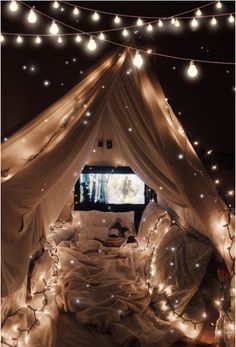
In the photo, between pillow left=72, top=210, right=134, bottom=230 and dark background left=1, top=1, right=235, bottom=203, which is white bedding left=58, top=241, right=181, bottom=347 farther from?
dark background left=1, top=1, right=235, bottom=203

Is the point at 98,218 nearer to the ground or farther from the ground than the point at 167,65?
nearer to the ground

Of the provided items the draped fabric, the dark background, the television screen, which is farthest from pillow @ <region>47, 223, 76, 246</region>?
the dark background

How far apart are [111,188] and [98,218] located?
0.57m

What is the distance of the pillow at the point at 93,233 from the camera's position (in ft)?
13.8

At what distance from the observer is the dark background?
3658 mm

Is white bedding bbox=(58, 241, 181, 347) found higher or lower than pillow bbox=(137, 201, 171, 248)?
lower

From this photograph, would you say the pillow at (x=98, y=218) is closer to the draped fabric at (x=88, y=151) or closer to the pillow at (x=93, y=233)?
the pillow at (x=93, y=233)

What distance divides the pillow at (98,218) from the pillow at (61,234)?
0.23 metres

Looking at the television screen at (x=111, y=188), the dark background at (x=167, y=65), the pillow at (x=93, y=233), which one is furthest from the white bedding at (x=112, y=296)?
the dark background at (x=167, y=65)

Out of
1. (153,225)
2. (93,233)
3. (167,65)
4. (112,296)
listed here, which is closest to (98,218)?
(93,233)

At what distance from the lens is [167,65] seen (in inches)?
146

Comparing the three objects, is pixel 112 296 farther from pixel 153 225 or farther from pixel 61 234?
pixel 61 234

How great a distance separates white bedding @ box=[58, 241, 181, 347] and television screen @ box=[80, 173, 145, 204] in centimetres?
132

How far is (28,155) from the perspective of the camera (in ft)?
6.86
